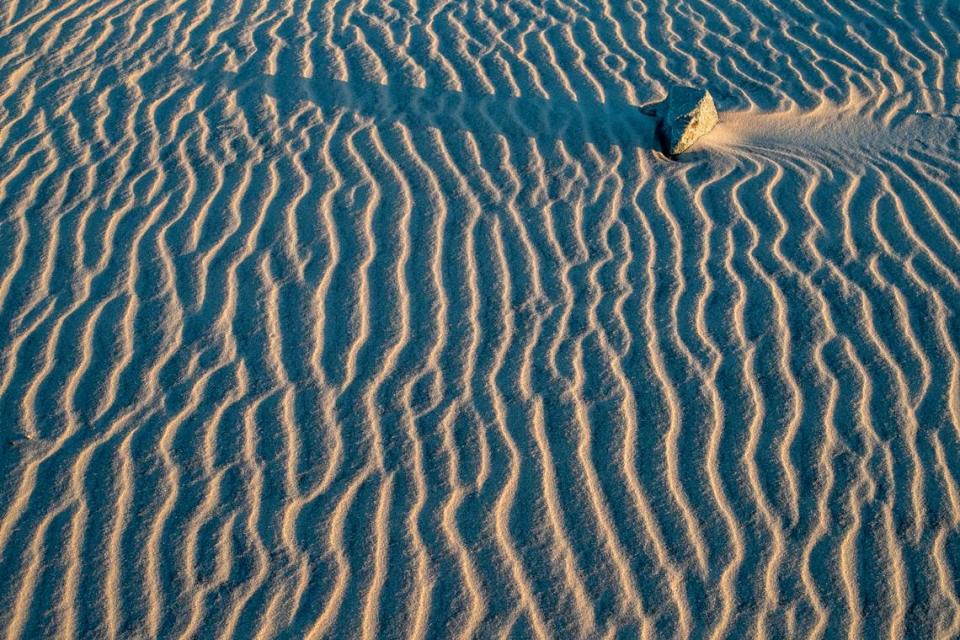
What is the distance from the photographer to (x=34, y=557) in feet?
11.6

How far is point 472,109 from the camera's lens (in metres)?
6.07

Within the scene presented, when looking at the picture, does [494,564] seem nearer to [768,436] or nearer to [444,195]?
[768,436]

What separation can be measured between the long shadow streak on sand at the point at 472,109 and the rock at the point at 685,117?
0.58 ft

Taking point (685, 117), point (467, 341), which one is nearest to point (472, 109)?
point (685, 117)

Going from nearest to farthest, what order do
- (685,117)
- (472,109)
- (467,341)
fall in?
(467,341)
(685,117)
(472,109)

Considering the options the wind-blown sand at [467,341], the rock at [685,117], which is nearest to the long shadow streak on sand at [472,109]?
the wind-blown sand at [467,341]

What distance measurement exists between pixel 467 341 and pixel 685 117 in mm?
2307

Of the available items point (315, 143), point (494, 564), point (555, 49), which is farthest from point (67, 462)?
point (555, 49)

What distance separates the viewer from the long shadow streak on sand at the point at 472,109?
5875 mm

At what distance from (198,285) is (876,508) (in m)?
3.48

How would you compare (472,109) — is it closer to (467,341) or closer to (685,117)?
(685,117)

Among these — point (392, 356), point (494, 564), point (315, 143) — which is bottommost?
point (494, 564)

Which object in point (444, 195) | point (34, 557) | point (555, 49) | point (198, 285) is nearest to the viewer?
point (34, 557)

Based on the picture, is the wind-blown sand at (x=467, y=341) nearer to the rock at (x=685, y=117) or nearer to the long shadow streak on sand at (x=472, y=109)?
the long shadow streak on sand at (x=472, y=109)
